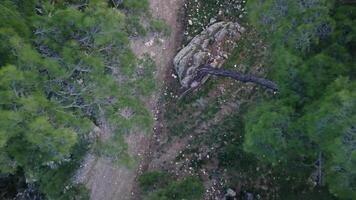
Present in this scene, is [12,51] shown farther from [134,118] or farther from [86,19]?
[134,118]

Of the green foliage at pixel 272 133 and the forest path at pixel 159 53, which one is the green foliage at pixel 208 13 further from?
the green foliage at pixel 272 133

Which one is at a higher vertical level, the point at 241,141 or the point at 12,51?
the point at 12,51

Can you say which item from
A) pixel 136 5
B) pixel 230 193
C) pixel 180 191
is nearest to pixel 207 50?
pixel 136 5

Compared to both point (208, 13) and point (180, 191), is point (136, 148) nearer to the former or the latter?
point (180, 191)

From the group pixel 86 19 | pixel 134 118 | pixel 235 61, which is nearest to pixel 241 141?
pixel 235 61

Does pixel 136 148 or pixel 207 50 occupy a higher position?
pixel 207 50

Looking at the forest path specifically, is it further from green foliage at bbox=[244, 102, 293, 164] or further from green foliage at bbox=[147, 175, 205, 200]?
green foliage at bbox=[244, 102, 293, 164]

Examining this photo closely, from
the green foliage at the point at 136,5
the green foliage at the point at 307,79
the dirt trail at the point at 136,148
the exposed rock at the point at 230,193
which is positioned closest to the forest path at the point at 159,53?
the dirt trail at the point at 136,148
